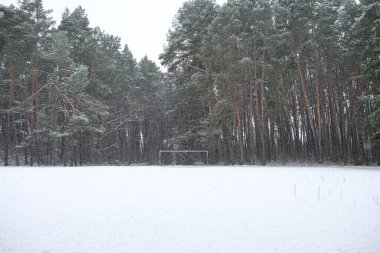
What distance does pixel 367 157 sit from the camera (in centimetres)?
2700

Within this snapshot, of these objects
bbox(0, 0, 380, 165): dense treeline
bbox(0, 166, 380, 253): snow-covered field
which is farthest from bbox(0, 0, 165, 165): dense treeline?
bbox(0, 166, 380, 253): snow-covered field

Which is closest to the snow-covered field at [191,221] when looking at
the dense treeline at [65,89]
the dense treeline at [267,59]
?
the dense treeline at [267,59]

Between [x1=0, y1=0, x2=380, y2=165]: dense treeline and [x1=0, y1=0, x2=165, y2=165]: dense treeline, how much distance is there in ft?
0.48

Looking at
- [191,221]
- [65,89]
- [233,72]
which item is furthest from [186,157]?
[191,221]

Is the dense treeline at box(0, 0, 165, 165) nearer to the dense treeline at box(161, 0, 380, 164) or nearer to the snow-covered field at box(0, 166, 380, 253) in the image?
the dense treeline at box(161, 0, 380, 164)

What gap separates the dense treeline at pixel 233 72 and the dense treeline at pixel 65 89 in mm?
148

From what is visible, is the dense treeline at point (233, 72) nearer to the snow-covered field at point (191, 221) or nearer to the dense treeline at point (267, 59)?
the dense treeline at point (267, 59)

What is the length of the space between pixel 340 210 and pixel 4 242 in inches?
Answer: 219

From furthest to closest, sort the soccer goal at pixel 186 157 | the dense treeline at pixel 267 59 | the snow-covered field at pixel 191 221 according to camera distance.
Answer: the soccer goal at pixel 186 157
the dense treeline at pixel 267 59
the snow-covered field at pixel 191 221

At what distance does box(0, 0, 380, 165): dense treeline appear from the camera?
2508cm

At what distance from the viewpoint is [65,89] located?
2912 cm

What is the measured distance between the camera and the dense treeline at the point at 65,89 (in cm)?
2798

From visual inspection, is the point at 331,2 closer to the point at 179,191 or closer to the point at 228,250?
the point at 179,191

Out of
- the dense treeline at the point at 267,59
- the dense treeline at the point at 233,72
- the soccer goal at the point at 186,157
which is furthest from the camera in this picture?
the soccer goal at the point at 186,157
